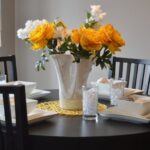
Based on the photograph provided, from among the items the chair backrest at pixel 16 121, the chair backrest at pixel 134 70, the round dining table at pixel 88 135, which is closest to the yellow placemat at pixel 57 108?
the round dining table at pixel 88 135

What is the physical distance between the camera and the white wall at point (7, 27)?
3654 millimetres

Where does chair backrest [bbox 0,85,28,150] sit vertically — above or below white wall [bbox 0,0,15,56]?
below

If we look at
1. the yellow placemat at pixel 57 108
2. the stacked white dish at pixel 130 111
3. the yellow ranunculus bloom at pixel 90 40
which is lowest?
the yellow placemat at pixel 57 108

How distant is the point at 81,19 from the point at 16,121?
2.38 metres

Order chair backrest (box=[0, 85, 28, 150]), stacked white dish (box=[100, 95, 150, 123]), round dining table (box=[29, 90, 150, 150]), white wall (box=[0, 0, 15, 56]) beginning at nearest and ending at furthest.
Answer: chair backrest (box=[0, 85, 28, 150])
round dining table (box=[29, 90, 150, 150])
stacked white dish (box=[100, 95, 150, 123])
white wall (box=[0, 0, 15, 56])

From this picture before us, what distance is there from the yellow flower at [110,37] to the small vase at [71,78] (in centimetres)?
17

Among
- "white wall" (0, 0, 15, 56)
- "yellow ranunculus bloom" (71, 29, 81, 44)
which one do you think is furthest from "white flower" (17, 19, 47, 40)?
"white wall" (0, 0, 15, 56)

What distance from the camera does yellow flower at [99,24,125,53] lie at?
5.32ft

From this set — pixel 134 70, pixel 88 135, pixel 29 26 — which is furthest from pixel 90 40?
pixel 134 70

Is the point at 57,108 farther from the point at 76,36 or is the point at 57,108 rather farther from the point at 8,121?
the point at 8,121

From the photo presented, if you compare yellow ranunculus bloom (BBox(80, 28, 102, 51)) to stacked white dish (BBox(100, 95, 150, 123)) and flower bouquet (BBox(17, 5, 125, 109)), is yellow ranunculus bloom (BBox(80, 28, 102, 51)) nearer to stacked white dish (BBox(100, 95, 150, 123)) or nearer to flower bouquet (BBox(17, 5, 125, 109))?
flower bouquet (BBox(17, 5, 125, 109))

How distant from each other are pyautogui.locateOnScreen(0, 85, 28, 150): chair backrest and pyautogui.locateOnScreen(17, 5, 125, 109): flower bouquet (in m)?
0.50

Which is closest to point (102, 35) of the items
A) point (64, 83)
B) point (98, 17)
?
point (98, 17)

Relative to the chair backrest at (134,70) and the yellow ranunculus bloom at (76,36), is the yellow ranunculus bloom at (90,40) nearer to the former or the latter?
the yellow ranunculus bloom at (76,36)
